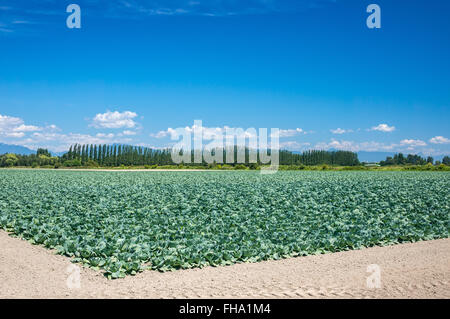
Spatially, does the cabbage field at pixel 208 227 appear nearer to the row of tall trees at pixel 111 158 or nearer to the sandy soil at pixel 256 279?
the sandy soil at pixel 256 279

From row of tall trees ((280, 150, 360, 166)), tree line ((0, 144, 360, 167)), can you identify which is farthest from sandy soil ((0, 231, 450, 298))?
row of tall trees ((280, 150, 360, 166))

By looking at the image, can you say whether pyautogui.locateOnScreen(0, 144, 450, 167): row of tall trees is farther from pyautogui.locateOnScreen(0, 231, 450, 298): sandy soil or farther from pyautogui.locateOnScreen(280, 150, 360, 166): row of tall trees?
pyautogui.locateOnScreen(0, 231, 450, 298): sandy soil

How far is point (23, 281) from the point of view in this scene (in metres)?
8.07

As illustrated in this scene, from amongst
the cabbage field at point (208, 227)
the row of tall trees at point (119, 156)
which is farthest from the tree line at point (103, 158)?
the cabbage field at point (208, 227)

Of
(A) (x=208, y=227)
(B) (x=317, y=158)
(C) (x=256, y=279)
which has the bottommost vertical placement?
(C) (x=256, y=279)

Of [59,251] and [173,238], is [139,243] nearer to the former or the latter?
[173,238]

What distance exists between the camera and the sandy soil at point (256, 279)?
715 centimetres

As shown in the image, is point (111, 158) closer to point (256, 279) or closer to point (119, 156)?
point (119, 156)

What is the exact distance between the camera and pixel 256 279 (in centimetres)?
809

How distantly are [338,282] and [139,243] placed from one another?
541 cm

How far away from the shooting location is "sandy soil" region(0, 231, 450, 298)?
7.15 metres

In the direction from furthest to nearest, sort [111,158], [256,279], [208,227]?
[111,158]
[208,227]
[256,279]

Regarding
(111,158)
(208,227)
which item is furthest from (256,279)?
(111,158)

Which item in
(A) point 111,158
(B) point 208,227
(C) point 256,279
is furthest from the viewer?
(A) point 111,158
